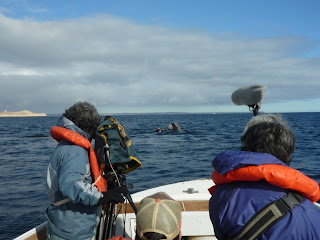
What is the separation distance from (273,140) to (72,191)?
2.01m

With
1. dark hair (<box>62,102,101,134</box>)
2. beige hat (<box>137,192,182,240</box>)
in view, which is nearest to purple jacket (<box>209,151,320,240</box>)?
beige hat (<box>137,192,182,240</box>)

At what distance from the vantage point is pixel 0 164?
827 inches

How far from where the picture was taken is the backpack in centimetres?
343

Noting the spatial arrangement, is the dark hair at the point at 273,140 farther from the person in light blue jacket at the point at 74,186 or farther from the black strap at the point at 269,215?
the person in light blue jacket at the point at 74,186

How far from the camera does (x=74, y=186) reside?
3139mm

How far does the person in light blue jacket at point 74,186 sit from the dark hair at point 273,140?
1.79 m

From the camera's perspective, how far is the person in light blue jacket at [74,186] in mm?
3172

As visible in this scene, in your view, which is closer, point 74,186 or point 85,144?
point 74,186

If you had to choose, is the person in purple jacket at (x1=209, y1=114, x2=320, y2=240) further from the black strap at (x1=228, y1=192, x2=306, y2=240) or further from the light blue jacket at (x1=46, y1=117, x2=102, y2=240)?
the light blue jacket at (x1=46, y1=117, x2=102, y2=240)

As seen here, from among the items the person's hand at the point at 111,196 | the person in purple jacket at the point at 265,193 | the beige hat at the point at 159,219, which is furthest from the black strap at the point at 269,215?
the person's hand at the point at 111,196

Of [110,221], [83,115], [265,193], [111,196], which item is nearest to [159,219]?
[111,196]

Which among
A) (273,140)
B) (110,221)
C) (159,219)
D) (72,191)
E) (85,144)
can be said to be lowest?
(110,221)

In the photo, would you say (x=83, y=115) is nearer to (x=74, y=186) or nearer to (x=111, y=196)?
(x=74, y=186)

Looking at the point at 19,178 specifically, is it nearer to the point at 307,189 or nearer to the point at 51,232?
the point at 51,232
